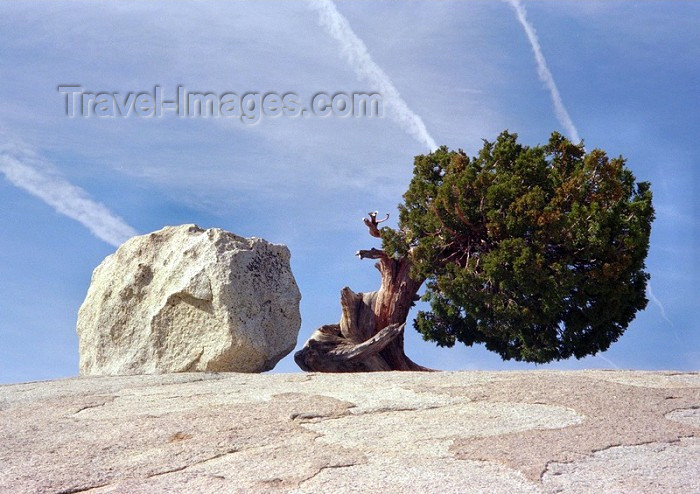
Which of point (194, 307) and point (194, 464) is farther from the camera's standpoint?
point (194, 307)

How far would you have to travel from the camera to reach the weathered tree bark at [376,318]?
722 inches

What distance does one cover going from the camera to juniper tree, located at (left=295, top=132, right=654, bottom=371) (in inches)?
650

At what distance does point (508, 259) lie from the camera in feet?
53.5

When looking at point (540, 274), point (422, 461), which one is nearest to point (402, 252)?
point (540, 274)

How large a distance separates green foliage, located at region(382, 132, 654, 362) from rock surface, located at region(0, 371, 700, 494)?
5.84 m

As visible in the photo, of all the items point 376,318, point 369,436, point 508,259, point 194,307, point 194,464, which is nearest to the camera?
point 194,464

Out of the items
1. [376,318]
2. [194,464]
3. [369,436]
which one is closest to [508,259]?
[376,318]

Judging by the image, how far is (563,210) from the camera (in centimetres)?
1711

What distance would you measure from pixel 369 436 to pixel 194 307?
8480 millimetres

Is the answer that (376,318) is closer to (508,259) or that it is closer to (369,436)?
(508,259)

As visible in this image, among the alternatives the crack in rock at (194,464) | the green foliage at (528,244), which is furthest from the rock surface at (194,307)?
the crack in rock at (194,464)

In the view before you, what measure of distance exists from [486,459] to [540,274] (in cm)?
1022

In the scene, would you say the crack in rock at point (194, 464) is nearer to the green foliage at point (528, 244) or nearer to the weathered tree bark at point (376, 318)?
the green foliage at point (528, 244)

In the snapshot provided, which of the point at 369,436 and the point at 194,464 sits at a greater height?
the point at 369,436
